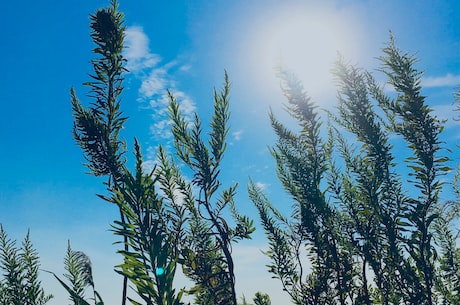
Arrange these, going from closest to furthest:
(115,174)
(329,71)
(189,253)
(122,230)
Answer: (122,230) → (115,174) → (189,253) → (329,71)

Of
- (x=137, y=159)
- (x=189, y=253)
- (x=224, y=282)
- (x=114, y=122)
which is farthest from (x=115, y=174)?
(x=137, y=159)

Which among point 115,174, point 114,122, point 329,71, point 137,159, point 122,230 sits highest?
point 329,71

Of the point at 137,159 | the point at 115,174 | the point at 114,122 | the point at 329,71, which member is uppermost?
the point at 329,71

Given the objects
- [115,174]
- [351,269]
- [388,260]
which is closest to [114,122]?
[115,174]

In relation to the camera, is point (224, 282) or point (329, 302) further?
point (329, 302)

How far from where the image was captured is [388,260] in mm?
7508

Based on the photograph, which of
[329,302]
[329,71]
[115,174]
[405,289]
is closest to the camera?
[115,174]

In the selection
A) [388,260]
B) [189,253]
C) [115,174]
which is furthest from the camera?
[388,260]

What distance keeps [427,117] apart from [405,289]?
3537mm

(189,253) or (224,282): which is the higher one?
(189,253)

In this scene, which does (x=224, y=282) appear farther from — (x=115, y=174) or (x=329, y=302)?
(x=329, y=302)

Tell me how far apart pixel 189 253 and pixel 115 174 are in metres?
2.24

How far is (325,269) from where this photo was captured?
881 cm

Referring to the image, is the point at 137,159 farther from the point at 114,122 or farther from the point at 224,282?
the point at 224,282
